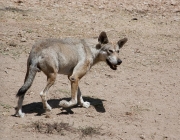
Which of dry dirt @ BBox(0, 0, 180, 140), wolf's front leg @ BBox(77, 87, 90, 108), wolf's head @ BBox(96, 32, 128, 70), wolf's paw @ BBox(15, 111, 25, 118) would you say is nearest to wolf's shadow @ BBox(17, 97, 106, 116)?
dry dirt @ BBox(0, 0, 180, 140)

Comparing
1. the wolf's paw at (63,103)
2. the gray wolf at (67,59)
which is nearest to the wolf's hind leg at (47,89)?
the gray wolf at (67,59)

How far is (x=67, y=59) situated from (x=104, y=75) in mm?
2617

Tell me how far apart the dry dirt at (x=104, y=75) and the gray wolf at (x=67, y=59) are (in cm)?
44

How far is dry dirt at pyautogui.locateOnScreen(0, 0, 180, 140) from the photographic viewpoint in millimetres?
8731

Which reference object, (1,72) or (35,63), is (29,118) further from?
(1,72)

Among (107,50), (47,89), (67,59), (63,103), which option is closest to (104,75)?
(107,50)

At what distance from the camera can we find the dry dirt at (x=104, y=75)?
28.6 ft

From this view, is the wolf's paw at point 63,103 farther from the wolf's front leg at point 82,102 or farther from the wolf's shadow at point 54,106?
the wolf's front leg at point 82,102

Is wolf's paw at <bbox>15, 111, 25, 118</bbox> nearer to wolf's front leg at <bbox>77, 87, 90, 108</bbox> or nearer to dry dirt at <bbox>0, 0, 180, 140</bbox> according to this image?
dry dirt at <bbox>0, 0, 180, 140</bbox>

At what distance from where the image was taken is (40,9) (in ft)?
52.5

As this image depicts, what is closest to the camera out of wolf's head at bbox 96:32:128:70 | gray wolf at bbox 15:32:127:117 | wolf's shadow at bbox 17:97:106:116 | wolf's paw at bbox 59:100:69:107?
gray wolf at bbox 15:32:127:117

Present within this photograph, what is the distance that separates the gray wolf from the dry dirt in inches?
17.3

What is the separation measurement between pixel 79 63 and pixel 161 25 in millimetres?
7236

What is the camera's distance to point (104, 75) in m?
11.5
